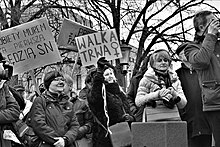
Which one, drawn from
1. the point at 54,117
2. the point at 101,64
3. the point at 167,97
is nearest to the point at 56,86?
the point at 54,117

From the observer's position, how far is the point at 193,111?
592cm

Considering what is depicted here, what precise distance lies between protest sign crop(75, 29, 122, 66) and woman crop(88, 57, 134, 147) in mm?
1609

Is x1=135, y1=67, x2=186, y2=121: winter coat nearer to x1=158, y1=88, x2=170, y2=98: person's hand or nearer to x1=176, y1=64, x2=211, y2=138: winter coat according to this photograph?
x1=158, y1=88, x2=170, y2=98: person's hand

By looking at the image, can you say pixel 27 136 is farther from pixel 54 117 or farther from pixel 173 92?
pixel 173 92

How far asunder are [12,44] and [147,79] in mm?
3677

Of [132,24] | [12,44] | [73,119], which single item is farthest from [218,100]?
[132,24]

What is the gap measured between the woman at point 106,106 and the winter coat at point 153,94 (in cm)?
123

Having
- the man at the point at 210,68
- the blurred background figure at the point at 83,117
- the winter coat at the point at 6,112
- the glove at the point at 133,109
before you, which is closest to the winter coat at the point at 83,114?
the blurred background figure at the point at 83,117

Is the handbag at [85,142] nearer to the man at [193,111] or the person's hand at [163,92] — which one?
the man at [193,111]

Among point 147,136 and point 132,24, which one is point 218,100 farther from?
point 132,24

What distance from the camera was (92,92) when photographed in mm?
6465

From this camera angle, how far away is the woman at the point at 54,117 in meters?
5.50

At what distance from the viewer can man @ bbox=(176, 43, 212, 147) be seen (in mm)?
5719

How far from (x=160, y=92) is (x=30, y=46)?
373cm
